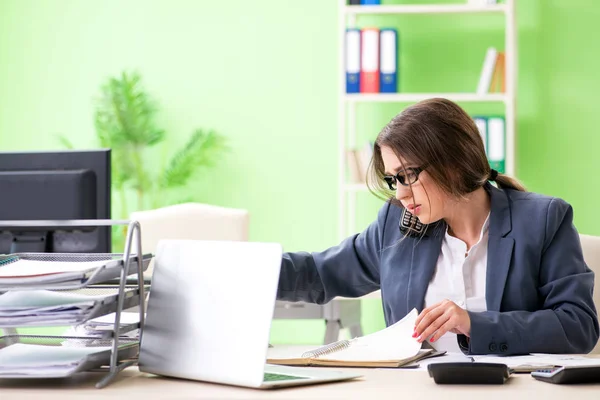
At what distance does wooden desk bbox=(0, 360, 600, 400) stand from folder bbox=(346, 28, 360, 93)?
307cm

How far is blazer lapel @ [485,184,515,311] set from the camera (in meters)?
1.67

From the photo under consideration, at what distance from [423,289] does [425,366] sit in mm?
466

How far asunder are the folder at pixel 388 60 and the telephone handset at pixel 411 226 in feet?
7.82

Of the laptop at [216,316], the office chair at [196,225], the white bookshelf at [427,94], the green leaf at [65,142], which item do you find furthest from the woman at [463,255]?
the green leaf at [65,142]

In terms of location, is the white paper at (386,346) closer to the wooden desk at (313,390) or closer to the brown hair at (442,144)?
the wooden desk at (313,390)

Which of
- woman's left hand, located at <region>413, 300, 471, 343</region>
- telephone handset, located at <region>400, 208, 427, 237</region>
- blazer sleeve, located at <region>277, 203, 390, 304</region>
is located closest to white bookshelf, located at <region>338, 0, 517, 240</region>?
blazer sleeve, located at <region>277, 203, 390, 304</region>

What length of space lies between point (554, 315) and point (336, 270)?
540 millimetres

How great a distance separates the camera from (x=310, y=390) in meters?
1.09

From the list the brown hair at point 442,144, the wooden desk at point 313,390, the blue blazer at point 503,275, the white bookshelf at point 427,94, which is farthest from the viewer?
the white bookshelf at point 427,94

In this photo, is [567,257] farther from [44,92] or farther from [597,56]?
[44,92]

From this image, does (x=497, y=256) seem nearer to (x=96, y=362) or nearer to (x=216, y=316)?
(x=216, y=316)

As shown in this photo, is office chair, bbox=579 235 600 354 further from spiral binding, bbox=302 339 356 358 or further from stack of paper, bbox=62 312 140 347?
stack of paper, bbox=62 312 140 347

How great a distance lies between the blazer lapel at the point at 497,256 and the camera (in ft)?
5.48

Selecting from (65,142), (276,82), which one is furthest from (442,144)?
(65,142)
